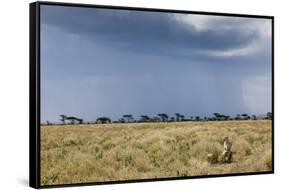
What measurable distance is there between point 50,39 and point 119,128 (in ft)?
4.76

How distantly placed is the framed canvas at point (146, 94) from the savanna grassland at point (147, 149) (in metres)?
0.01

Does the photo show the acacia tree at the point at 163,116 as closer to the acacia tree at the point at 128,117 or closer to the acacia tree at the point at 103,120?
the acacia tree at the point at 128,117

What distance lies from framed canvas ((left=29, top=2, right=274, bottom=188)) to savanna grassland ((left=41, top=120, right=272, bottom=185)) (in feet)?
0.04

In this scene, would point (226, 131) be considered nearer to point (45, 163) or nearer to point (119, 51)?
point (119, 51)

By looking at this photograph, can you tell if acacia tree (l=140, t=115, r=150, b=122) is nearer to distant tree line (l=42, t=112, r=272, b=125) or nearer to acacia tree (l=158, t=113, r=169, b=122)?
distant tree line (l=42, t=112, r=272, b=125)

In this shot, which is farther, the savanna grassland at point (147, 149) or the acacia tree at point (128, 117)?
the acacia tree at point (128, 117)

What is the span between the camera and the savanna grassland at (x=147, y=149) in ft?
29.2

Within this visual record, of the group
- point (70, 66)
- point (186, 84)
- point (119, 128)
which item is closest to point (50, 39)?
point (70, 66)

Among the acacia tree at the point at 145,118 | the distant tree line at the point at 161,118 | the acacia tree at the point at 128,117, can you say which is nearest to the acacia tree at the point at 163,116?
the distant tree line at the point at 161,118

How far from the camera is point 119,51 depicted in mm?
9266

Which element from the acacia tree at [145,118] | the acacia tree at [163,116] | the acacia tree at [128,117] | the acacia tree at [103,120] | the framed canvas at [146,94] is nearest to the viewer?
the framed canvas at [146,94]

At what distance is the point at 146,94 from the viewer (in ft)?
31.0

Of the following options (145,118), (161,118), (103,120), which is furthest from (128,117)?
(161,118)

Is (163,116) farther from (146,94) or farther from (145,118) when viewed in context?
(146,94)
